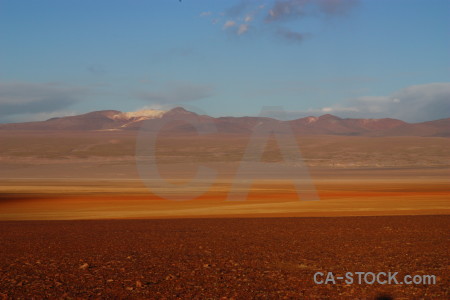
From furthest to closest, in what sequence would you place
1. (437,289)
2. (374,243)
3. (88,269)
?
(374,243) < (88,269) < (437,289)

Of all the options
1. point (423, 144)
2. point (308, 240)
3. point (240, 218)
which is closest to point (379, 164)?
point (423, 144)

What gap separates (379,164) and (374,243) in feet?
284

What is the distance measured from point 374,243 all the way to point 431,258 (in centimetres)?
264

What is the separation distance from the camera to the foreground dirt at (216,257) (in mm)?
11344

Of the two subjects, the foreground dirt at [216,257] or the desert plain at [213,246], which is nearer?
the foreground dirt at [216,257]

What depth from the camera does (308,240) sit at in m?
17.6

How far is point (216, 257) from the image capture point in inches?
585

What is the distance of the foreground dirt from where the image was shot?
11.3 meters

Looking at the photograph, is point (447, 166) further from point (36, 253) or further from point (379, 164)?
point (36, 253)

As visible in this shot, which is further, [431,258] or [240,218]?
[240,218]

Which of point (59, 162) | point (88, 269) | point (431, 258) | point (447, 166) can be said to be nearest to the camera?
point (88, 269)

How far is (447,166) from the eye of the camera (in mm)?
95625

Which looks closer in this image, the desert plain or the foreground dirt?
the foreground dirt

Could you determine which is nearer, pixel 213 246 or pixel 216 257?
pixel 216 257
